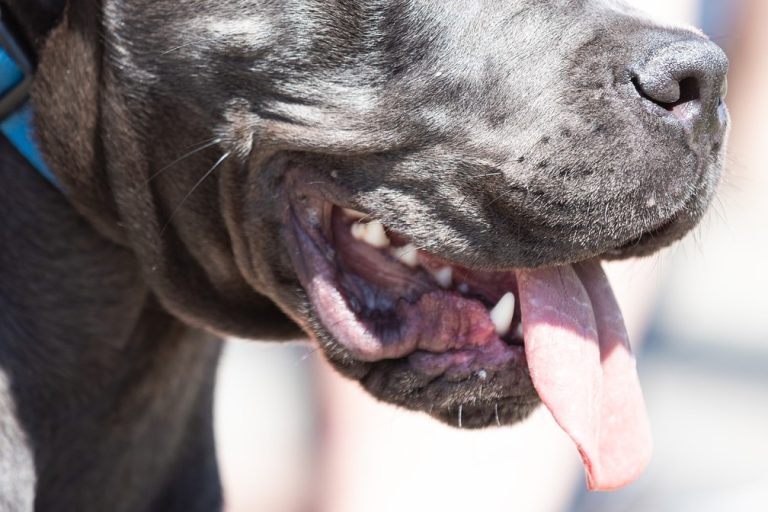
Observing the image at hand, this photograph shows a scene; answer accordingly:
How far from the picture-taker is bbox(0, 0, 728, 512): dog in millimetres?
2146

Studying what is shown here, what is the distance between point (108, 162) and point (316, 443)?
77.0 inches

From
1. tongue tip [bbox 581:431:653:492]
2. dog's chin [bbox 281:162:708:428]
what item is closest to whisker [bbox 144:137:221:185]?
dog's chin [bbox 281:162:708:428]

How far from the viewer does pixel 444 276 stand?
2.45 metres

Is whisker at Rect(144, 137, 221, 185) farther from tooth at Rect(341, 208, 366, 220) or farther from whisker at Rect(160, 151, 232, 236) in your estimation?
tooth at Rect(341, 208, 366, 220)

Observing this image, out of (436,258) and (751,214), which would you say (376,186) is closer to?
(436,258)

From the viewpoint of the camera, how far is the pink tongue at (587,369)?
2.22 meters

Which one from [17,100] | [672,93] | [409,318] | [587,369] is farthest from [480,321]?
[17,100]

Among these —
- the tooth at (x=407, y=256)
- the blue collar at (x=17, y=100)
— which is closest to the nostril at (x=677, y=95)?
the tooth at (x=407, y=256)

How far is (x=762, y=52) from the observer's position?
490 cm

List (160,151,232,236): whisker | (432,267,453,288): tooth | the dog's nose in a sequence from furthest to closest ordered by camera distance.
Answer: (432,267,453,288): tooth < (160,151,232,236): whisker < the dog's nose

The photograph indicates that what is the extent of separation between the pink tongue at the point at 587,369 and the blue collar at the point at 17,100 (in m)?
1.13

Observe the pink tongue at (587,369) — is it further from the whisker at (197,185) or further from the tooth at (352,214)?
the whisker at (197,185)

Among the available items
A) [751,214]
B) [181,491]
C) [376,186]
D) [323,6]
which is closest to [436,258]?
[376,186]

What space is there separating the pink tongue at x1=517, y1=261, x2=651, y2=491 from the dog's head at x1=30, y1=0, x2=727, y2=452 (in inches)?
3.1
